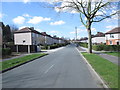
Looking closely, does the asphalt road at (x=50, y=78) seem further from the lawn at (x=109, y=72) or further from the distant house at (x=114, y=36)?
the distant house at (x=114, y=36)

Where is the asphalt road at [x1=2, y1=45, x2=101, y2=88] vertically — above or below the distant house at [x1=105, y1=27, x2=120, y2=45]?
below

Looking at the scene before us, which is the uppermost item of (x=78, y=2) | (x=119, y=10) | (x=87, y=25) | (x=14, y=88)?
(x=78, y=2)

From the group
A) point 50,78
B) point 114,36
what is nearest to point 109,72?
point 50,78

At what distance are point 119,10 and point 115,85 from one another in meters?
20.9

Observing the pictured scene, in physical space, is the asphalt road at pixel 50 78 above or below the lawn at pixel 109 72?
below

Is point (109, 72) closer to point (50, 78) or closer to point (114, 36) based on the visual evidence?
point (50, 78)

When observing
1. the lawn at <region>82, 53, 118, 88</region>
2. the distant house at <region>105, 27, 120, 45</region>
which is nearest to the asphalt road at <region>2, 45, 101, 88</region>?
the lawn at <region>82, 53, 118, 88</region>

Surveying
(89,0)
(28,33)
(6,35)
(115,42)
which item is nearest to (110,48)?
(89,0)

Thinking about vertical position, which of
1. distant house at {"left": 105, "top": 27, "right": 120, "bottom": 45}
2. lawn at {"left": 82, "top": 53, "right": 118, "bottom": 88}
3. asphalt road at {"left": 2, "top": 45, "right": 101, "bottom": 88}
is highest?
distant house at {"left": 105, "top": 27, "right": 120, "bottom": 45}

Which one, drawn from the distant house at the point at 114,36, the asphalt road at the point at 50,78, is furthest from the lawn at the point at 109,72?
the distant house at the point at 114,36

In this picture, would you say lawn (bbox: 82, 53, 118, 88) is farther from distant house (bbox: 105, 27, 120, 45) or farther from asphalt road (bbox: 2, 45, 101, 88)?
distant house (bbox: 105, 27, 120, 45)

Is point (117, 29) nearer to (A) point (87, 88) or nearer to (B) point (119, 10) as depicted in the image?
(B) point (119, 10)

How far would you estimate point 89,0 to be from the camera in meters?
25.2

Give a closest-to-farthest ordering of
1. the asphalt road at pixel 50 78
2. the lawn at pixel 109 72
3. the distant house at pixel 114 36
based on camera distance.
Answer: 1. the lawn at pixel 109 72
2. the asphalt road at pixel 50 78
3. the distant house at pixel 114 36
